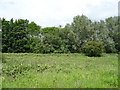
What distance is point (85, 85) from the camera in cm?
438

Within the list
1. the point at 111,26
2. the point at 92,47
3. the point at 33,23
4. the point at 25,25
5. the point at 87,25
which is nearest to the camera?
the point at 92,47

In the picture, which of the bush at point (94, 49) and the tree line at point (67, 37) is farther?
the tree line at point (67, 37)

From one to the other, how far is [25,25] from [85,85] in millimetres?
22156

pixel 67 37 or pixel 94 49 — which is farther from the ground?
pixel 67 37

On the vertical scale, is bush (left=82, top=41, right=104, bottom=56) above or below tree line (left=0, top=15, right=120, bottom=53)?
below

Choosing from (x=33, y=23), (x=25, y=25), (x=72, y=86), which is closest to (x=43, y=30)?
(x=33, y=23)

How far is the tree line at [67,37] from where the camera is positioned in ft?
71.5

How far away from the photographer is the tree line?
21797 millimetres

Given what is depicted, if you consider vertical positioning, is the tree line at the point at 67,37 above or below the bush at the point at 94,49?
above

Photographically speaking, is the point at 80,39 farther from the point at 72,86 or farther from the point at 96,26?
the point at 72,86

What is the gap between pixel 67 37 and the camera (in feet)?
74.3

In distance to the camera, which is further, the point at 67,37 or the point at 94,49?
the point at 67,37

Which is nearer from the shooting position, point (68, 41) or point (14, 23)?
point (68, 41)

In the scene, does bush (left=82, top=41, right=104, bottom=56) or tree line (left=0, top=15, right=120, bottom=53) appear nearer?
bush (left=82, top=41, right=104, bottom=56)
